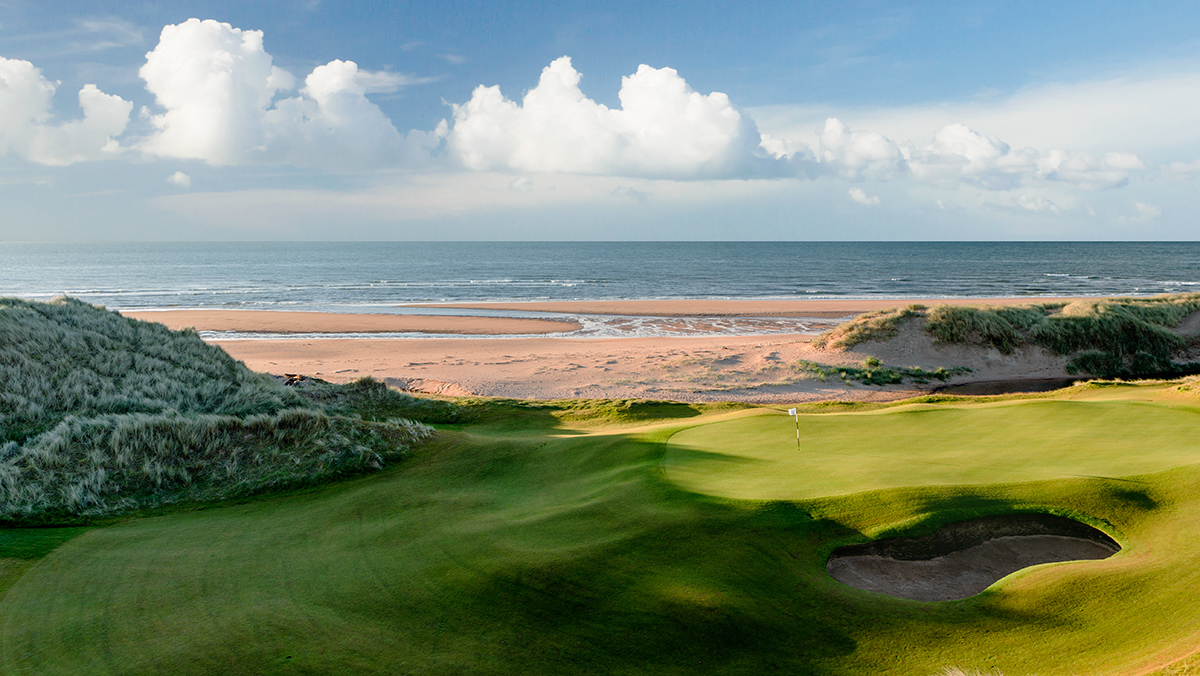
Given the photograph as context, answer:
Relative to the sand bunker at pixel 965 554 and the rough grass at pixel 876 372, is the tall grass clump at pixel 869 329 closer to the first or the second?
the rough grass at pixel 876 372

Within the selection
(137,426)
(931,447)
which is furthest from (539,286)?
(931,447)

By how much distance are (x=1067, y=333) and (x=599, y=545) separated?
73.2ft

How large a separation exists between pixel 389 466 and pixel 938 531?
6.76 meters

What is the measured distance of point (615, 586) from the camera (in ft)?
14.9

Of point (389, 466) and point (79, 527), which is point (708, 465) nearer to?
point (389, 466)

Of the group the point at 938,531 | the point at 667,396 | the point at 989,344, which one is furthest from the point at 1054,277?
the point at 938,531

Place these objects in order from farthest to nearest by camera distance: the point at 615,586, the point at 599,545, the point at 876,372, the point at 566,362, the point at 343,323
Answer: the point at 343,323
the point at 566,362
the point at 876,372
the point at 599,545
the point at 615,586

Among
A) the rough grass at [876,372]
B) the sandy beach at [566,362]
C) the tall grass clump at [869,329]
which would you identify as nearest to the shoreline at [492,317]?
the sandy beach at [566,362]

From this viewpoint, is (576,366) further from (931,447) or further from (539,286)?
(539,286)

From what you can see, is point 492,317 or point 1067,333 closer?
point 1067,333

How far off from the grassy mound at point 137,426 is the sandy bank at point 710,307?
28.2 metres

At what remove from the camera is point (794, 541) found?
506cm

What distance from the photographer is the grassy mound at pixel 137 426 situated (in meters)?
7.54

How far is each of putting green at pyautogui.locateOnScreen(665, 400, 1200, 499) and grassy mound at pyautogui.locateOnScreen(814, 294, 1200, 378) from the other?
41.4 ft
